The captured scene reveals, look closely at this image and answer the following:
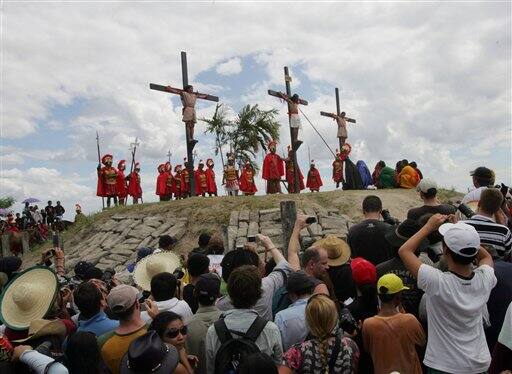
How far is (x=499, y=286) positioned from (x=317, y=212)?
9.95 m

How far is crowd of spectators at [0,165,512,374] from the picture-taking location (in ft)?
8.64

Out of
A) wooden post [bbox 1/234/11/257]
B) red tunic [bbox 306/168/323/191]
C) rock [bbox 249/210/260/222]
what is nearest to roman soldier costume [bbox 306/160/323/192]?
red tunic [bbox 306/168/323/191]

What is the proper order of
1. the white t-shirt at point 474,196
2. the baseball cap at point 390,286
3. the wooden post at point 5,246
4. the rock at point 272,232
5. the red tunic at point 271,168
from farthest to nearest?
the red tunic at point 271,168, the wooden post at point 5,246, the rock at point 272,232, the white t-shirt at point 474,196, the baseball cap at point 390,286

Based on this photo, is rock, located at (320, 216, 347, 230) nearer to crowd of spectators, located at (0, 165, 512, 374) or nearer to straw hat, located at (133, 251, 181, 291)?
straw hat, located at (133, 251, 181, 291)

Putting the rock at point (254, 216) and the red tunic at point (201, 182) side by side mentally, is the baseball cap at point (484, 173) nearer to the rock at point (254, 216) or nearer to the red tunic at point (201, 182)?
the rock at point (254, 216)

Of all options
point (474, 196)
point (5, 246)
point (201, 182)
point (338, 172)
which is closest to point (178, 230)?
point (201, 182)

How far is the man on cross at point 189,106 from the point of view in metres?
14.5

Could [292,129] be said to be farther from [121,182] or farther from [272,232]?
[121,182]

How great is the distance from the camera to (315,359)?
258 cm

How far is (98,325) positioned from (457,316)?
227 centimetres

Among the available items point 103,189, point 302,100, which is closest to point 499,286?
point 302,100

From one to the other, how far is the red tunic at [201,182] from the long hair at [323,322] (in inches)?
582

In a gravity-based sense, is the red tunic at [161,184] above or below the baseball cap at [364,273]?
above

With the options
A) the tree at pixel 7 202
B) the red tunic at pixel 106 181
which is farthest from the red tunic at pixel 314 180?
the tree at pixel 7 202
